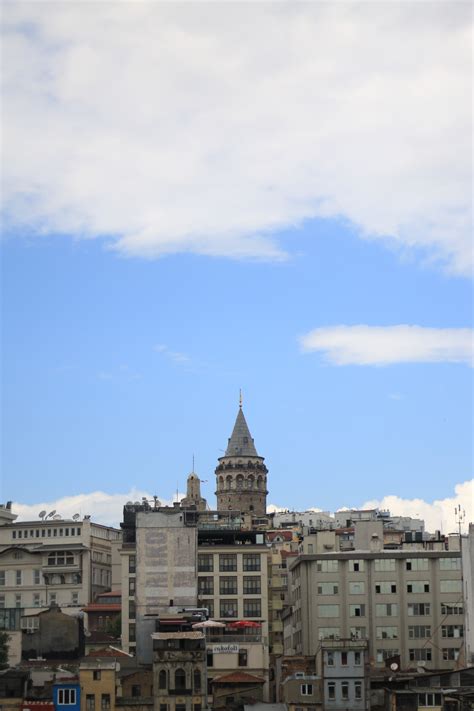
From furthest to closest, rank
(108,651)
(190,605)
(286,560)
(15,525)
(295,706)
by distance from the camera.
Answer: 1. (15,525)
2. (286,560)
3. (190,605)
4. (108,651)
5. (295,706)

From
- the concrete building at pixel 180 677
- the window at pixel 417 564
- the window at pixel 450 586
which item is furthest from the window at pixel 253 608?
the concrete building at pixel 180 677

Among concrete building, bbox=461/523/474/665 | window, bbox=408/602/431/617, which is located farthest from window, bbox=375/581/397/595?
concrete building, bbox=461/523/474/665

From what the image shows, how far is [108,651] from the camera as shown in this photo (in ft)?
407

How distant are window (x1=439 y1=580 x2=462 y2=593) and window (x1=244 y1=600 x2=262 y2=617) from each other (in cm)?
1701

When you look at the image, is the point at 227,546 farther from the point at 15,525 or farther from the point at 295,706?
the point at 15,525

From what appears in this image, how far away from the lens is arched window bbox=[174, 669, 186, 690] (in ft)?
360

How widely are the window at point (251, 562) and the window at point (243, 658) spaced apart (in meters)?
13.6

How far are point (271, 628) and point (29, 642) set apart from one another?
92.3ft

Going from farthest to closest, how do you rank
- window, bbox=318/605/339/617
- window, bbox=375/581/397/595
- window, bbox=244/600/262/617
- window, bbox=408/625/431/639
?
window, bbox=244/600/262/617 → window, bbox=375/581/397/595 → window, bbox=318/605/339/617 → window, bbox=408/625/431/639


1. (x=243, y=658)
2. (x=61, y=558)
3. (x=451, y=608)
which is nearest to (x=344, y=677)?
(x=243, y=658)

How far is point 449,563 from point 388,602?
21.0ft

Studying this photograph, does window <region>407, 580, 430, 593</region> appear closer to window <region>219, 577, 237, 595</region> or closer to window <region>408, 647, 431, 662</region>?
window <region>408, 647, 431, 662</region>

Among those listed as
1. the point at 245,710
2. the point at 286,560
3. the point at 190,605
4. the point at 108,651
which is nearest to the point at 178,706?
the point at 245,710

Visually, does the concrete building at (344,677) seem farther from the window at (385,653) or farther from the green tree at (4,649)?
the green tree at (4,649)
